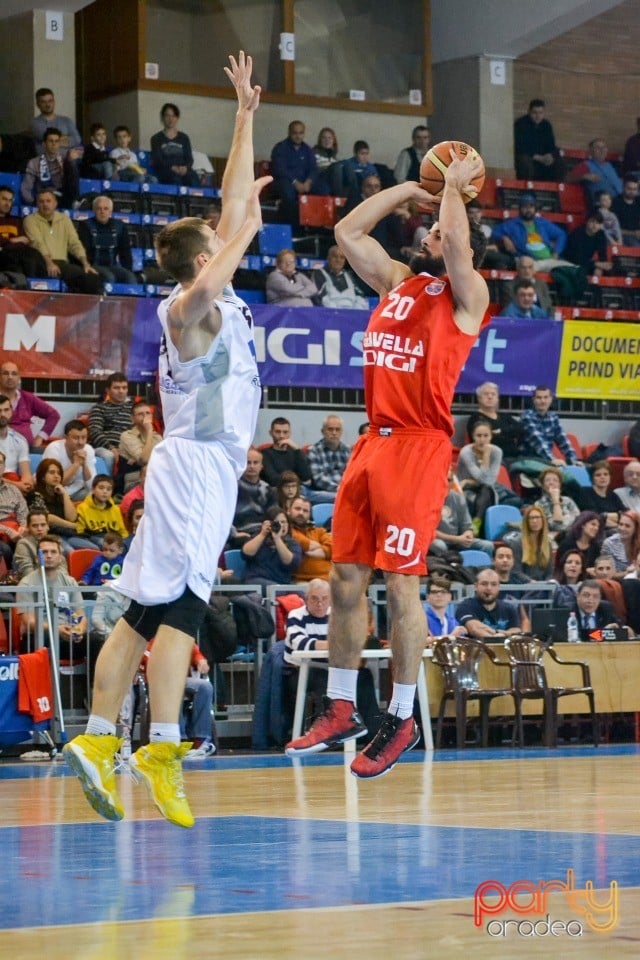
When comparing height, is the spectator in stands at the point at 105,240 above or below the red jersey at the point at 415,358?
above

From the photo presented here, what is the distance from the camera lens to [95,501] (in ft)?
43.0

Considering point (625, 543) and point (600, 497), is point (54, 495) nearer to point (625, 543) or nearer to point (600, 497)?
point (625, 543)

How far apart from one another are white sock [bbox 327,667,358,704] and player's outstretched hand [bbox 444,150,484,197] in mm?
1835

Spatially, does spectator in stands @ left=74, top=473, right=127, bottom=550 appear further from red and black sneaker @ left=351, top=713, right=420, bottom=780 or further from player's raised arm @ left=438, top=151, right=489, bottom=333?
player's raised arm @ left=438, top=151, right=489, bottom=333

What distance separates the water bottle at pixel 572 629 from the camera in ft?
43.9

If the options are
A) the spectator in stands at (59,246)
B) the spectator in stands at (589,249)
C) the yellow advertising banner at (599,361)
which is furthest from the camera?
the spectator in stands at (589,249)

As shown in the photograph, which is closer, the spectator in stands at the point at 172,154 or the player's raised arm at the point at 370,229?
the player's raised arm at the point at 370,229

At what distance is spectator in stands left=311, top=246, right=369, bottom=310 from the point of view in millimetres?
16844

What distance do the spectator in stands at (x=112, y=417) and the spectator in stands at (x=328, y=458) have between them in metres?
1.88

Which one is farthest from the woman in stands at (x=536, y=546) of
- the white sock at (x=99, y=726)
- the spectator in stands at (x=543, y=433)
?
the white sock at (x=99, y=726)

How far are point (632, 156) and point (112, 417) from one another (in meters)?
11.0

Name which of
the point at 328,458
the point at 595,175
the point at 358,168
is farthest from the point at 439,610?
the point at 595,175

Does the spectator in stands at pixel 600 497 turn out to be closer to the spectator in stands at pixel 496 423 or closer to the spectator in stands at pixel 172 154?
the spectator in stands at pixel 496 423

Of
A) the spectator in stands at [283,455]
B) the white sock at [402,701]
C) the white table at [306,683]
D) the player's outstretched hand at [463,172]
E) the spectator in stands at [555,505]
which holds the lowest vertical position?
the white table at [306,683]
